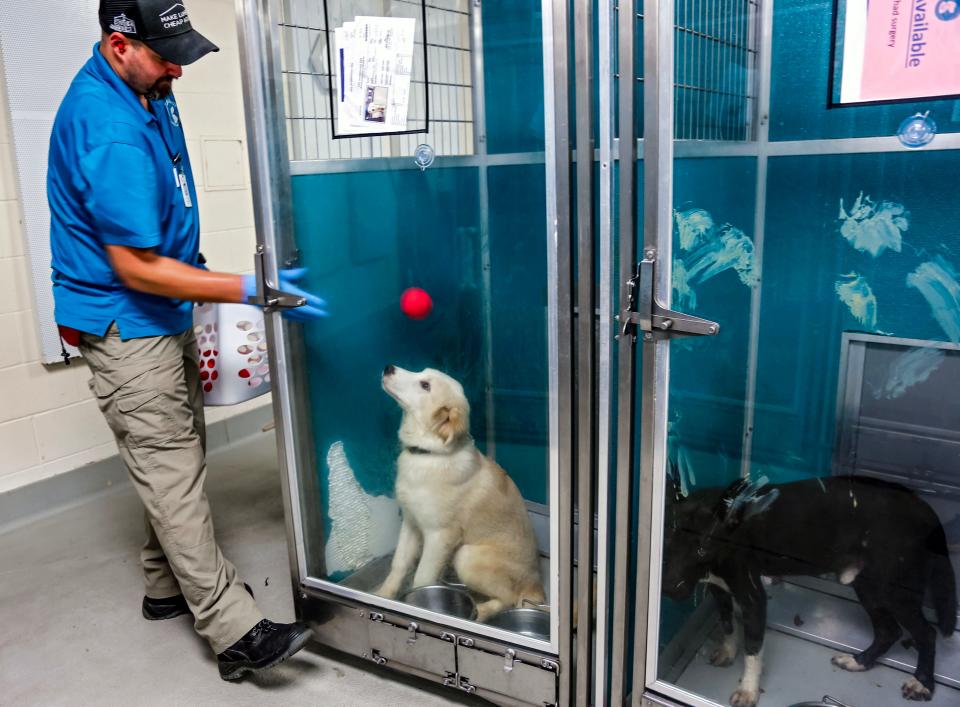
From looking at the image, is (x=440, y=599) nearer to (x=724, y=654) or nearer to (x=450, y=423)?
(x=450, y=423)

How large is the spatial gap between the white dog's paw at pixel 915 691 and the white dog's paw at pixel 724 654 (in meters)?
0.31

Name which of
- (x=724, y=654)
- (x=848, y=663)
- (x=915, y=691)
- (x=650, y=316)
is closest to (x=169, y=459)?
(x=650, y=316)

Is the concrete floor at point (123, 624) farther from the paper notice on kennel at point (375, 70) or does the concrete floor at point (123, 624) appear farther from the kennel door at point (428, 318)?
the paper notice on kennel at point (375, 70)

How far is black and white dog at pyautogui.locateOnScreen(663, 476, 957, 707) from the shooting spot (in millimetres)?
1468

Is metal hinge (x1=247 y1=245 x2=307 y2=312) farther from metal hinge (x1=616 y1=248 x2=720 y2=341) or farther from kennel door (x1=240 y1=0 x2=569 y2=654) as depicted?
metal hinge (x1=616 y1=248 x2=720 y2=341)

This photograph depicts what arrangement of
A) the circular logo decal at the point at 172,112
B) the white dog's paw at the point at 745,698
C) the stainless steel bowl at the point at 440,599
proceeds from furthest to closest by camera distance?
the circular logo decal at the point at 172,112
the stainless steel bowl at the point at 440,599
the white dog's paw at the point at 745,698

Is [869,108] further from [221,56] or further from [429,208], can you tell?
[221,56]

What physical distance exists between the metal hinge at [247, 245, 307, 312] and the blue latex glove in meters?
0.01

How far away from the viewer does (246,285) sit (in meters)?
1.91

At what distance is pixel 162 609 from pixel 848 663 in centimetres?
189

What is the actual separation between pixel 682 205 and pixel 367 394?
95cm

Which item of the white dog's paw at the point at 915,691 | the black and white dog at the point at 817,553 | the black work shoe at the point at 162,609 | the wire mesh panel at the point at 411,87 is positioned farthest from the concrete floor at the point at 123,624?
the wire mesh panel at the point at 411,87

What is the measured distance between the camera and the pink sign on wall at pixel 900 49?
3.92ft

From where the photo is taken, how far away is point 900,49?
1.24 m
